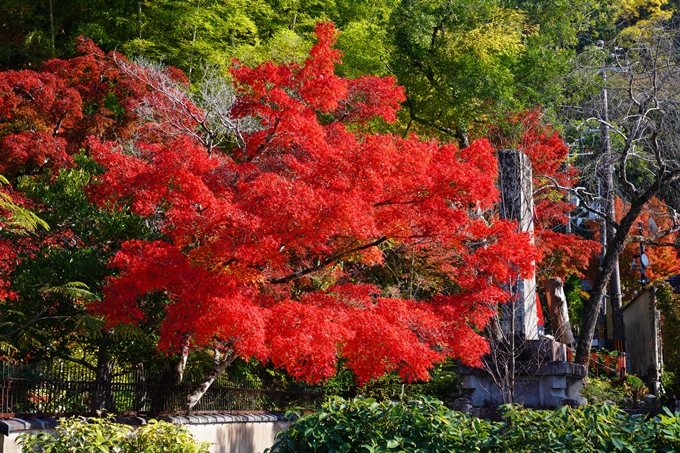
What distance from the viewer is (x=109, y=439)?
797 centimetres

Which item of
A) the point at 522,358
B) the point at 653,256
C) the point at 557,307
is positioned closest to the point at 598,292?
the point at 557,307

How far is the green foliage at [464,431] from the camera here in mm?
6512

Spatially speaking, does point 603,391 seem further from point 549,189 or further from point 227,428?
point 227,428

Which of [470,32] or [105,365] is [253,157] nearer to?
[105,365]

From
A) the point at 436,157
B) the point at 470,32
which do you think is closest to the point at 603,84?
the point at 470,32

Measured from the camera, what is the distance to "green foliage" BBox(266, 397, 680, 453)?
Answer: 651 cm

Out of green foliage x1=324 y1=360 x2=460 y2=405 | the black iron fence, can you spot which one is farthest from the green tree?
the black iron fence

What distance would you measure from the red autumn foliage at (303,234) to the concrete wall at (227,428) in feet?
4.18

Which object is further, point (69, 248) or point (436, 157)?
point (69, 248)

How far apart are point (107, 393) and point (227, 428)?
2901mm

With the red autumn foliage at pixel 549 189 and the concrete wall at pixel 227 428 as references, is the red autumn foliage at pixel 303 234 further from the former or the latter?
the red autumn foliage at pixel 549 189

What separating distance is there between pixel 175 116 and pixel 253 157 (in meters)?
4.57

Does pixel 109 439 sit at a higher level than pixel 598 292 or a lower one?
lower

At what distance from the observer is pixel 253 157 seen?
46.0 ft
